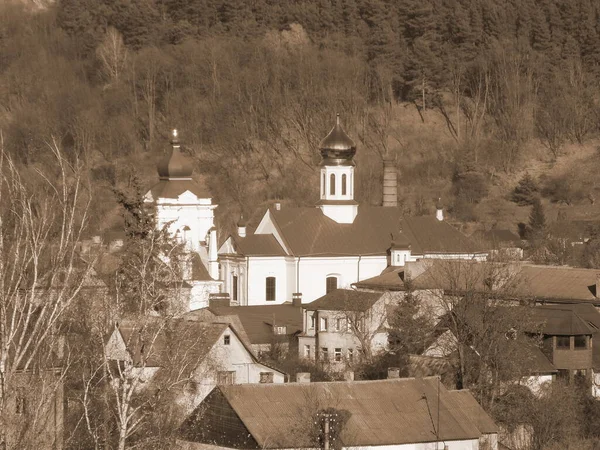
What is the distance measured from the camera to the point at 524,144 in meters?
85.6

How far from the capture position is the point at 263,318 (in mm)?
52750

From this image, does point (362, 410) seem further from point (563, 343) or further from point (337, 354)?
point (337, 354)

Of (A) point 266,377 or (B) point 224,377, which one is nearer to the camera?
(B) point 224,377

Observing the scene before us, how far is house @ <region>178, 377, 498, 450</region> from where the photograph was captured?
30656 mm

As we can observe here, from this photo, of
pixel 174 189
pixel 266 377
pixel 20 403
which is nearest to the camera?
pixel 20 403

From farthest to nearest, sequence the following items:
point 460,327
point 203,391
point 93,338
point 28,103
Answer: point 28,103 < point 460,327 < point 203,391 < point 93,338

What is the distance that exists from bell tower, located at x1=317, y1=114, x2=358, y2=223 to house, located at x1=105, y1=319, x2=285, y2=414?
22533 mm

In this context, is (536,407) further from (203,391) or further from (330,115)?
(330,115)

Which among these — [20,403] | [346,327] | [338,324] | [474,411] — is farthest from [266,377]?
[20,403]

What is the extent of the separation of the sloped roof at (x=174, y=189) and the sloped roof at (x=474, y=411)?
87.5 feet

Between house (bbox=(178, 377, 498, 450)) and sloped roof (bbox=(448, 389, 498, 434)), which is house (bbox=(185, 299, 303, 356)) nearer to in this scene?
sloped roof (bbox=(448, 389, 498, 434))

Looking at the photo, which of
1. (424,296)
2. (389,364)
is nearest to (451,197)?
(424,296)

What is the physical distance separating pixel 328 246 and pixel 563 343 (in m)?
19.7

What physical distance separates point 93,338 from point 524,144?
2247 inches
